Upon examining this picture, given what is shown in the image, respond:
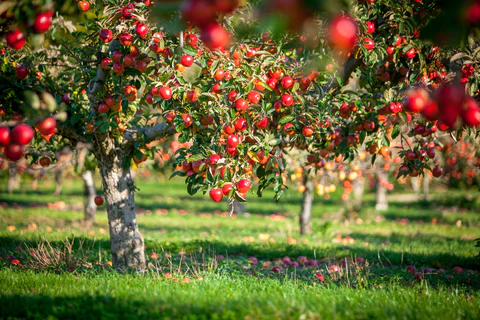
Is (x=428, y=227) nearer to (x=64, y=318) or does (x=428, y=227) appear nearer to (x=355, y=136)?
(x=355, y=136)

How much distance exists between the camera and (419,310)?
10.0 ft

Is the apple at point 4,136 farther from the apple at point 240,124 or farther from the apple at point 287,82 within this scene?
the apple at point 287,82

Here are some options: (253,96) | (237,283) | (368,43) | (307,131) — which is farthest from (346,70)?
(237,283)

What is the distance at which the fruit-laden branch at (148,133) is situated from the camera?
452 centimetres

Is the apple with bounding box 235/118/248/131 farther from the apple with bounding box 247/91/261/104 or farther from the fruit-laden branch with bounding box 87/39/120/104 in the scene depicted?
the fruit-laden branch with bounding box 87/39/120/104

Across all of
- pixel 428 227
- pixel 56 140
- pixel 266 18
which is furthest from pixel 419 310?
pixel 428 227

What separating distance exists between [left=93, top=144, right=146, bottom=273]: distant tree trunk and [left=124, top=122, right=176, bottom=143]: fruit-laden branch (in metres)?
0.22

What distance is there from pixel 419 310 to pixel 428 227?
9.56 meters

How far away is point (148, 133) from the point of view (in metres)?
4.57

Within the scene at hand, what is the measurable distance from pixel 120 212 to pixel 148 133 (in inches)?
41.2

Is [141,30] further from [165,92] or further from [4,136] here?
[4,136]

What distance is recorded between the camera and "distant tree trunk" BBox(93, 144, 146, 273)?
4.66 meters

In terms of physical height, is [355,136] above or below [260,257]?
above

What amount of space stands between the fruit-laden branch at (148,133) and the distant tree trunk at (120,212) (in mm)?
222
